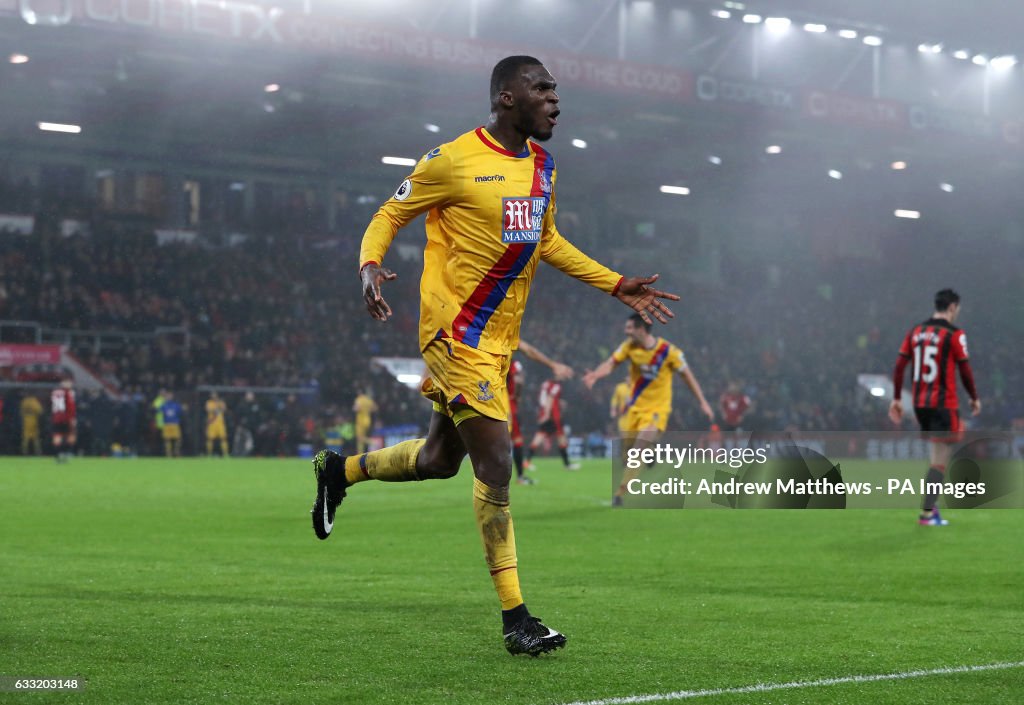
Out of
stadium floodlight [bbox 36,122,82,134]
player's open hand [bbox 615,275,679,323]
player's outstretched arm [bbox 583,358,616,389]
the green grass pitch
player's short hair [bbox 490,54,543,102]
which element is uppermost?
stadium floodlight [bbox 36,122,82,134]

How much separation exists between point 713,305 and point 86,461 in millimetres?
24623

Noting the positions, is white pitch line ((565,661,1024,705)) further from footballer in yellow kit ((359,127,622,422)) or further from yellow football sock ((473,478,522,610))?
footballer in yellow kit ((359,127,622,422))

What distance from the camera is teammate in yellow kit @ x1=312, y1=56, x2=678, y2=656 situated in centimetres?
579

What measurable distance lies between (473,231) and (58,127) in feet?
113

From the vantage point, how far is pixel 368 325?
4162 cm

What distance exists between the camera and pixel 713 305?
1880 inches

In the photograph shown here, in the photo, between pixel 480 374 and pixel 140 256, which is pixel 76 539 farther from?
pixel 140 256

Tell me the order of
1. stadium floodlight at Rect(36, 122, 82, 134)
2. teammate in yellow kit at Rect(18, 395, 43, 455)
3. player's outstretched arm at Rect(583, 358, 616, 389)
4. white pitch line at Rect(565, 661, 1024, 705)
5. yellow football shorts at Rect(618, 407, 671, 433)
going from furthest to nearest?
1. stadium floodlight at Rect(36, 122, 82, 134)
2. teammate in yellow kit at Rect(18, 395, 43, 455)
3. yellow football shorts at Rect(618, 407, 671, 433)
4. player's outstretched arm at Rect(583, 358, 616, 389)
5. white pitch line at Rect(565, 661, 1024, 705)

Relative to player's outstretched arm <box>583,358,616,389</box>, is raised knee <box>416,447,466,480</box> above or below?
below

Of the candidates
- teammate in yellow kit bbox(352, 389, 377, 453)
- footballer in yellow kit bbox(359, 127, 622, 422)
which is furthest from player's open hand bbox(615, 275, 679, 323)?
teammate in yellow kit bbox(352, 389, 377, 453)

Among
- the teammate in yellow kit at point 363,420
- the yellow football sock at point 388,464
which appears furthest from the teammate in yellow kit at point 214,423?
the yellow football sock at point 388,464

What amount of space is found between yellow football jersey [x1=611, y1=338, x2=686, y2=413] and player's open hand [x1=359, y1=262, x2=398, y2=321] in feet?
33.2

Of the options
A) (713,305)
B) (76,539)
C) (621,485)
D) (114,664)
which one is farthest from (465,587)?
(713,305)

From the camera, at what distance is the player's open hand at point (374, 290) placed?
545 centimetres
